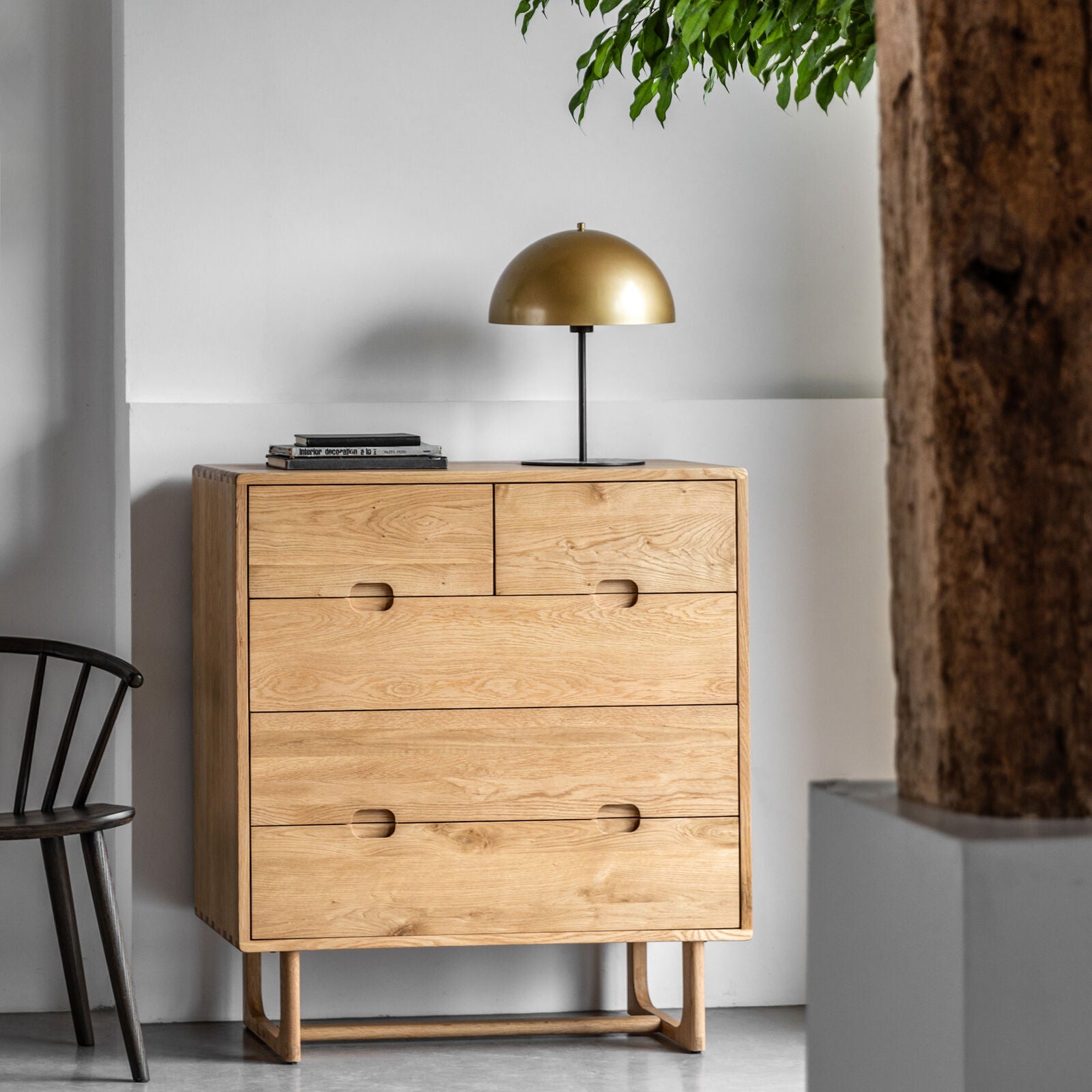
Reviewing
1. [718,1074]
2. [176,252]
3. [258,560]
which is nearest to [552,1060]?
[718,1074]

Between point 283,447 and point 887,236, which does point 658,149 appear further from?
point 887,236

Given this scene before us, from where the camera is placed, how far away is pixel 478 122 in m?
3.44

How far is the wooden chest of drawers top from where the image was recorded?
2902 millimetres

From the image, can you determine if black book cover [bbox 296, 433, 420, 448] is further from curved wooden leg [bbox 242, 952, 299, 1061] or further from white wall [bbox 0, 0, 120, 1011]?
curved wooden leg [bbox 242, 952, 299, 1061]

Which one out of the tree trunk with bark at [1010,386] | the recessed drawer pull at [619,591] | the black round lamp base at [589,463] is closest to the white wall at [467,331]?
the black round lamp base at [589,463]

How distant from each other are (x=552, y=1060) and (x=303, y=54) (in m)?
2.15

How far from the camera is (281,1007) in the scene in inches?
119

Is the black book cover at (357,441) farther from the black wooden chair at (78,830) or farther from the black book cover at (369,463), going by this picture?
the black wooden chair at (78,830)

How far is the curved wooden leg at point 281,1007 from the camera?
300cm

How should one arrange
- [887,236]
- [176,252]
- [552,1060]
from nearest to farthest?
1. [887,236]
2. [552,1060]
3. [176,252]

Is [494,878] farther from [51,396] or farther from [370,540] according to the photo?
[51,396]

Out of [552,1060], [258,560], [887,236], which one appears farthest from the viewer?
[552,1060]

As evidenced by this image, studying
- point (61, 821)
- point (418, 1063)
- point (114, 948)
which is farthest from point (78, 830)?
point (418, 1063)

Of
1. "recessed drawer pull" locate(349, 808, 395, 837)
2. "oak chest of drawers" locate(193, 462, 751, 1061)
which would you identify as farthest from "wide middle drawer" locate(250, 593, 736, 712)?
"recessed drawer pull" locate(349, 808, 395, 837)
